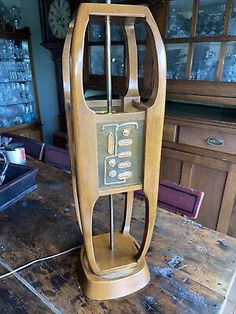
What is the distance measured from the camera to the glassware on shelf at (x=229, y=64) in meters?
1.38

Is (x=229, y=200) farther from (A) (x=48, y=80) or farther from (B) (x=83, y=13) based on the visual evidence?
(A) (x=48, y=80)

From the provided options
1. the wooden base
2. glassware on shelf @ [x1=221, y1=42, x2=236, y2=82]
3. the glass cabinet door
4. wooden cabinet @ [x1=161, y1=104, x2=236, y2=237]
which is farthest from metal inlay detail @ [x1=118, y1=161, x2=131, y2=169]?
the glass cabinet door

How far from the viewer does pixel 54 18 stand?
85.2 inches

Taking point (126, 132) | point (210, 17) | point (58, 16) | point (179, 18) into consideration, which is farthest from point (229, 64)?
point (58, 16)

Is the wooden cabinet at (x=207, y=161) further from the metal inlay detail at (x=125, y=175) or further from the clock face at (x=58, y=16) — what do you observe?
the clock face at (x=58, y=16)

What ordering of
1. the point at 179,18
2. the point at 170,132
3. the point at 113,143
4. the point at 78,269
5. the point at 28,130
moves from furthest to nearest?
1. the point at 28,130
2. the point at 170,132
3. the point at 179,18
4. the point at 78,269
5. the point at 113,143

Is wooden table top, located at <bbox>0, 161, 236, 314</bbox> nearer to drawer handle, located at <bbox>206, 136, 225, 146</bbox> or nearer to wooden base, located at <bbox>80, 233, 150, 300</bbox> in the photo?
wooden base, located at <bbox>80, 233, 150, 300</bbox>

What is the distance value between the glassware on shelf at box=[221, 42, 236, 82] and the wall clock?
53.7 inches

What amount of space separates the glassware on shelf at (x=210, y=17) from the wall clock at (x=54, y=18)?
1.14 meters

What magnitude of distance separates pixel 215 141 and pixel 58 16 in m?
1.74

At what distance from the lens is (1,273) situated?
66 centimetres

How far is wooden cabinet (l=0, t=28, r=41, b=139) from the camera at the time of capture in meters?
2.24

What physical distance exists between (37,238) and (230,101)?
4.02 ft

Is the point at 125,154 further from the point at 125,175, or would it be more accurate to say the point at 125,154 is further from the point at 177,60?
the point at 177,60
